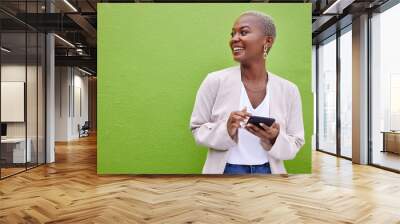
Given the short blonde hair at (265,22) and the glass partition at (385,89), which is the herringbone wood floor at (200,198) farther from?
the short blonde hair at (265,22)

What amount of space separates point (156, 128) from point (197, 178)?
1.08 meters

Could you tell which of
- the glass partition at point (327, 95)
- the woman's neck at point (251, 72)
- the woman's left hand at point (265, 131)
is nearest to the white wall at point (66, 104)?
the glass partition at point (327, 95)

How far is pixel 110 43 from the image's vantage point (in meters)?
6.71

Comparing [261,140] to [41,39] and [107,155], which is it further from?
[41,39]

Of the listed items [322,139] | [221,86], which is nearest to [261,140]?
[221,86]

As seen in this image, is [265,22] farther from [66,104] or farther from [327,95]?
[66,104]

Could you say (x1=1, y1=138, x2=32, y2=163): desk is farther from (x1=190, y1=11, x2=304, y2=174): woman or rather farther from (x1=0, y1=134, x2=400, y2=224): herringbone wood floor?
(x1=190, y1=11, x2=304, y2=174): woman

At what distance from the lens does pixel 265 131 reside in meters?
5.13

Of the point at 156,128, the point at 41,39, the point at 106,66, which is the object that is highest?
the point at 41,39

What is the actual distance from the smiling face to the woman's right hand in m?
0.69

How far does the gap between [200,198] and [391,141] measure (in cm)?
473

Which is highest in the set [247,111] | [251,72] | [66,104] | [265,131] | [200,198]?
[251,72]

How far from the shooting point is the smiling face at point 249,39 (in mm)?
5102

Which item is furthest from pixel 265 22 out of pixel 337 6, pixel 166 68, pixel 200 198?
pixel 337 6
